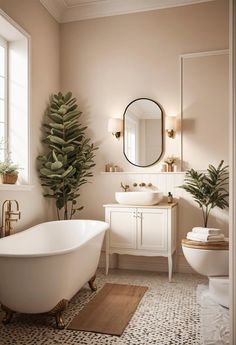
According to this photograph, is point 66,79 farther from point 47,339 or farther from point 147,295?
point 47,339

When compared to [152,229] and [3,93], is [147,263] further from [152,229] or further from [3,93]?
[3,93]

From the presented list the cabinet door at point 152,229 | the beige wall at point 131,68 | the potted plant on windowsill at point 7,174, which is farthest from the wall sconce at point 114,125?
the potted plant on windowsill at point 7,174

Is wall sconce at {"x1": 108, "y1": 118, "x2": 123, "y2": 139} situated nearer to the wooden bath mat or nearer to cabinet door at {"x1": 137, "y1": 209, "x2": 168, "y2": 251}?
cabinet door at {"x1": 137, "y1": 209, "x2": 168, "y2": 251}

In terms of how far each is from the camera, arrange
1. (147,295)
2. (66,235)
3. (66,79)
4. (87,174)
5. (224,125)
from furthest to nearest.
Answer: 1. (66,79)
2. (87,174)
3. (224,125)
4. (66,235)
5. (147,295)

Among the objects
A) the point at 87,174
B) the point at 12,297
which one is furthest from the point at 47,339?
the point at 87,174

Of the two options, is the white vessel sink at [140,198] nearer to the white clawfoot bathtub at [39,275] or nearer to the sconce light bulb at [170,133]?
the sconce light bulb at [170,133]

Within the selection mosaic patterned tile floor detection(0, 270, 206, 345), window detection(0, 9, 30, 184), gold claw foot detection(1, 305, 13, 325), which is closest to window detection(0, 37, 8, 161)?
window detection(0, 9, 30, 184)

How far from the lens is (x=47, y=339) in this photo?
2277 millimetres

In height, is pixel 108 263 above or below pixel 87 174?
below

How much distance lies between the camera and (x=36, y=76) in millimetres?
3836

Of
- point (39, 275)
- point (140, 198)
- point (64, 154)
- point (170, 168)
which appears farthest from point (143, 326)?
point (64, 154)

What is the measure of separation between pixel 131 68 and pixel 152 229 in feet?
6.77

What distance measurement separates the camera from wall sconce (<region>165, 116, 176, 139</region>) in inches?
155

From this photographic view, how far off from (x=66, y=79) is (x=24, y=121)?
1127mm
